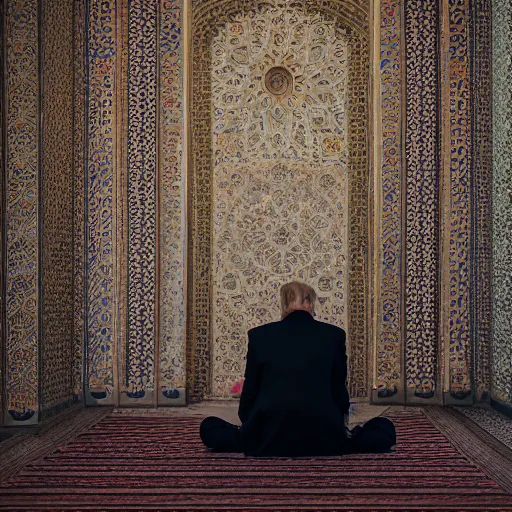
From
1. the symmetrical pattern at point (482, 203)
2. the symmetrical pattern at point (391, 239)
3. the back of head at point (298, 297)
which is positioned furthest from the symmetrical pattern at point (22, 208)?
the symmetrical pattern at point (482, 203)

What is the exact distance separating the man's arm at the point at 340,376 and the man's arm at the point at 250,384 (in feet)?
1.09

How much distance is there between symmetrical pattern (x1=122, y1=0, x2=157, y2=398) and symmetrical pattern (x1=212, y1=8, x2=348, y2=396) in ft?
1.60

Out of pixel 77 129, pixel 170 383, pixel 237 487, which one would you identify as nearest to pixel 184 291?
pixel 170 383

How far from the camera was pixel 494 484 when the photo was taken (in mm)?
2818

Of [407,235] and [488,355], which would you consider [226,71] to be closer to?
[407,235]

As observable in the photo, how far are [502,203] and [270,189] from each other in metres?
1.57

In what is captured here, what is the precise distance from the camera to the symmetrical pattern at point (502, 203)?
4574 millimetres

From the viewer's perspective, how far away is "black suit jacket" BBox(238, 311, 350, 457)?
3.08m

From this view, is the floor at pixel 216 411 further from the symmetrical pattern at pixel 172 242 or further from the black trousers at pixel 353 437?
the black trousers at pixel 353 437

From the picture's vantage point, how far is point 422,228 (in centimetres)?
495

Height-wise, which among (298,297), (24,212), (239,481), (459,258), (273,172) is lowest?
(239,481)

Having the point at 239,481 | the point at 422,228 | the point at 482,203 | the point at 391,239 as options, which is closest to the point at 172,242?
the point at 391,239

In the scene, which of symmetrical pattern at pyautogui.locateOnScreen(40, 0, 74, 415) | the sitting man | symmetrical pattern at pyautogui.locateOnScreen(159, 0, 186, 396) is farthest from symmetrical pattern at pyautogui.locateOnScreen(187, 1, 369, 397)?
the sitting man

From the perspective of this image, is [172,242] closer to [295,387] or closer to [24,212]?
[24,212]
